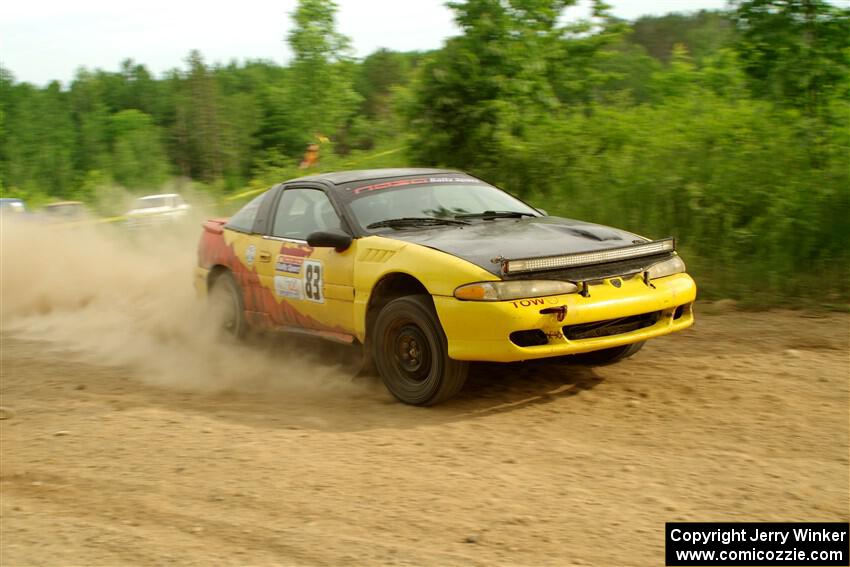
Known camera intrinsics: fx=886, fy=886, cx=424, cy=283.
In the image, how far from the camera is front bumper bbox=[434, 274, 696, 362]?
532 centimetres

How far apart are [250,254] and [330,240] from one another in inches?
57.3

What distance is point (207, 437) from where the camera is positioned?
545 cm

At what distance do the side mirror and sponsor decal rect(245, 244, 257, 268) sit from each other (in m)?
1.24

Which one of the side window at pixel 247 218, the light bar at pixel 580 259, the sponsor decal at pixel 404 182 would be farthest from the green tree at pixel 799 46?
the side window at pixel 247 218

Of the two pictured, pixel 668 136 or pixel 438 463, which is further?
pixel 668 136

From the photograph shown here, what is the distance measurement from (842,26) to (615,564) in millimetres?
8239

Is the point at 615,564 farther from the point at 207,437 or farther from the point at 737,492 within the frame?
the point at 207,437

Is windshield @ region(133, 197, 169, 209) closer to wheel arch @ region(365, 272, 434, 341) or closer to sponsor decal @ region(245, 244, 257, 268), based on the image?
sponsor decal @ region(245, 244, 257, 268)

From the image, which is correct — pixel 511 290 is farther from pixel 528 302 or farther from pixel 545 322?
pixel 545 322

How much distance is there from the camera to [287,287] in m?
7.04

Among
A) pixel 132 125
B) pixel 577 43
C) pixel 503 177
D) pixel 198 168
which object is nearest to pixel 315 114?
pixel 577 43

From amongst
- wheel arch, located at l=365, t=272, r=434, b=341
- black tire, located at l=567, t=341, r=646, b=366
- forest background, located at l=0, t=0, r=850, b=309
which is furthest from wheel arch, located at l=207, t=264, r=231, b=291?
forest background, located at l=0, t=0, r=850, b=309

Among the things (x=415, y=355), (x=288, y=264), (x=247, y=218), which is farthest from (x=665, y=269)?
(x=247, y=218)

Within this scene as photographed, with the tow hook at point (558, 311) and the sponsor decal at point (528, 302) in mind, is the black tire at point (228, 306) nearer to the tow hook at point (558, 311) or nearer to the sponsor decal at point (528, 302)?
the sponsor decal at point (528, 302)
